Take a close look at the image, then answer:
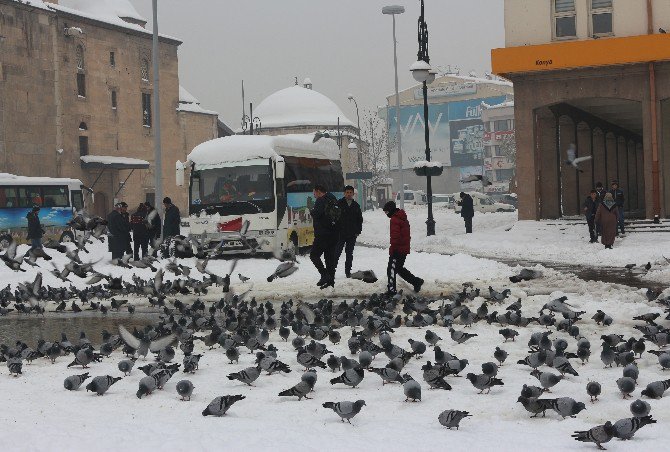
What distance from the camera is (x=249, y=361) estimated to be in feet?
33.1

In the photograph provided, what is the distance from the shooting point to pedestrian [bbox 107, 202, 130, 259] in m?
25.2

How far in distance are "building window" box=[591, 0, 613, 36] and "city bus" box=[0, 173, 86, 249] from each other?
800 inches

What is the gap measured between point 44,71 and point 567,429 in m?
53.1

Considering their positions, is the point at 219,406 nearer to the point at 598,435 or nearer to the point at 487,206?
the point at 598,435

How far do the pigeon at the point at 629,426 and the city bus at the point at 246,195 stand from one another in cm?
1916

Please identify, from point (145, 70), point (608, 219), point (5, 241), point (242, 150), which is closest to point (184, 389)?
point (242, 150)

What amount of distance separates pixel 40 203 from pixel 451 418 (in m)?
35.2

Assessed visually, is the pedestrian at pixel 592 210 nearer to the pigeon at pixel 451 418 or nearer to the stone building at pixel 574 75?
the stone building at pixel 574 75

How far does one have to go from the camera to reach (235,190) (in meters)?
26.5

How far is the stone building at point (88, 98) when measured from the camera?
2100 inches

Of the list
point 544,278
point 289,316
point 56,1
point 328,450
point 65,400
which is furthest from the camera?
point 56,1

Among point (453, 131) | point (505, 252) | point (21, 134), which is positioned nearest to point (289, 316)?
point (505, 252)

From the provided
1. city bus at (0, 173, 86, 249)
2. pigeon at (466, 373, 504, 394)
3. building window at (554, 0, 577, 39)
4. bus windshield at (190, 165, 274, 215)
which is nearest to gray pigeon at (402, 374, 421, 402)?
pigeon at (466, 373, 504, 394)

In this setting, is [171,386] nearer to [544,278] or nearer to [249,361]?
[249,361]
